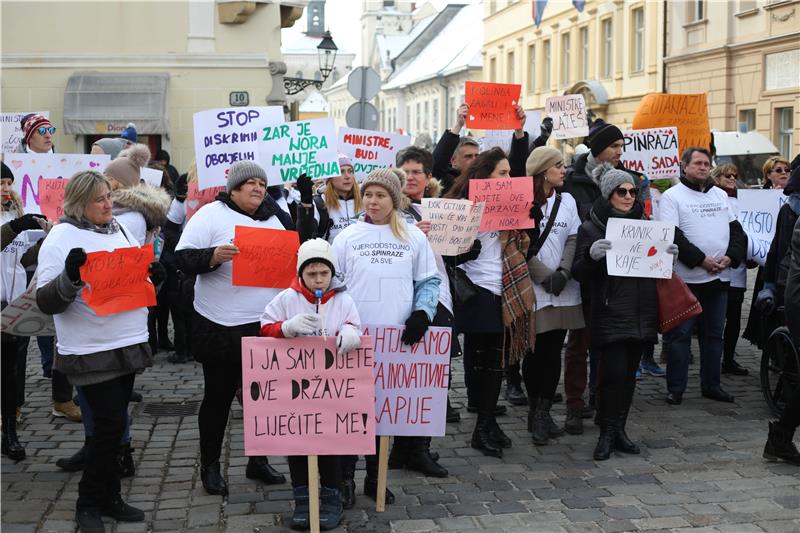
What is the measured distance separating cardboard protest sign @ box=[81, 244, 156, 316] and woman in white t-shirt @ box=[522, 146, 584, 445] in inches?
108

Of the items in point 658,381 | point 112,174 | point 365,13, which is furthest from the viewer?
point 365,13

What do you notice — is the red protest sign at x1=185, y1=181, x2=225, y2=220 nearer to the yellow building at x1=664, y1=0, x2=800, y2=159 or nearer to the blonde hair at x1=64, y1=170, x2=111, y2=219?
the blonde hair at x1=64, y1=170, x2=111, y2=219

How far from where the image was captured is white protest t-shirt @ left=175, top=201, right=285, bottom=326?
6008 mm

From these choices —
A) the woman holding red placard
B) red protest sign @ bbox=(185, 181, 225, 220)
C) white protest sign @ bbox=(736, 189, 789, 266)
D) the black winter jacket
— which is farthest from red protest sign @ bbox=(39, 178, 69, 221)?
white protest sign @ bbox=(736, 189, 789, 266)

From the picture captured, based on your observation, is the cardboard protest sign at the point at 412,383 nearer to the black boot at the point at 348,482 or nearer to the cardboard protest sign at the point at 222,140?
the black boot at the point at 348,482

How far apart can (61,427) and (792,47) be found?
73.4ft

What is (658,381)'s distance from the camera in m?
9.44

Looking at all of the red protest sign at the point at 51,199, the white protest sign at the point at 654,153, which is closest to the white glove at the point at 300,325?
the red protest sign at the point at 51,199

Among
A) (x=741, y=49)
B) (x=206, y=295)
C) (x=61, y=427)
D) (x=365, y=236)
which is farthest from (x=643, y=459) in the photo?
(x=741, y=49)

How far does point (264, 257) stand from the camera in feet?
19.6

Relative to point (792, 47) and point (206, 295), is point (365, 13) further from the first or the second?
point (206, 295)

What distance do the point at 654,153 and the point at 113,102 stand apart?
13044mm

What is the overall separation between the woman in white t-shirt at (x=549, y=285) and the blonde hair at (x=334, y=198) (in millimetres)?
1170

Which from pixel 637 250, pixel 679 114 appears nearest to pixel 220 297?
pixel 637 250
